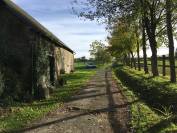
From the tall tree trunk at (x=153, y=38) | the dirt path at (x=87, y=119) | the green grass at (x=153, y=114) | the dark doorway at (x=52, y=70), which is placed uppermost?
the tall tree trunk at (x=153, y=38)

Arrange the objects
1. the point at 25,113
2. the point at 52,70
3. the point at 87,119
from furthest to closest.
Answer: the point at 52,70 → the point at 25,113 → the point at 87,119

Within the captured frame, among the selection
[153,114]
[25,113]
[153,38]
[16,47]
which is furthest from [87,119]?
[153,38]

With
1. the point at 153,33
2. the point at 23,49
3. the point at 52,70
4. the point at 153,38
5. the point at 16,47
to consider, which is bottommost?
the point at 52,70

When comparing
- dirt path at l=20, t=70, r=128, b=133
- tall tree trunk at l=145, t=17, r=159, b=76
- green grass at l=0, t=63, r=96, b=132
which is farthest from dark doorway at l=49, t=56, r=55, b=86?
dirt path at l=20, t=70, r=128, b=133

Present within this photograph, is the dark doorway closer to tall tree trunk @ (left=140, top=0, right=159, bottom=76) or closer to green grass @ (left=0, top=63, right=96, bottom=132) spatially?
tall tree trunk @ (left=140, top=0, right=159, bottom=76)

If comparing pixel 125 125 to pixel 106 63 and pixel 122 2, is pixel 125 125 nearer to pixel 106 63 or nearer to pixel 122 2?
pixel 122 2

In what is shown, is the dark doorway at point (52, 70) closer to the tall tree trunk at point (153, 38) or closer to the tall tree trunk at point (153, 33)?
the tall tree trunk at point (153, 33)

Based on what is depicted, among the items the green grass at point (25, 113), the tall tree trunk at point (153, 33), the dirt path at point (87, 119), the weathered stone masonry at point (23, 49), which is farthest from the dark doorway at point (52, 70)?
the dirt path at point (87, 119)

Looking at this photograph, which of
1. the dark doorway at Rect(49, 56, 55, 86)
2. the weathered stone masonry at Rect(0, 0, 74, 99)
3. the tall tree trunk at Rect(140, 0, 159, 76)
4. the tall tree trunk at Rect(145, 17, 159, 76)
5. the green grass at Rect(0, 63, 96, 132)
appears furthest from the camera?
the tall tree trunk at Rect(145, 17, 159, 76)

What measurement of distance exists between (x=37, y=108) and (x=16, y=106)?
4.02 ft

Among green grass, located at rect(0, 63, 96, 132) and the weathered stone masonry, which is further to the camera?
the weathered stone masonry

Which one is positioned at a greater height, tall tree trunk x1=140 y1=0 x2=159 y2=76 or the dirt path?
tall tree trunk x1=140 y1=0 x2=159 y2=76

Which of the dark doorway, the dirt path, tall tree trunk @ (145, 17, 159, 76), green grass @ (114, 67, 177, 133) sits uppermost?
tall tree trunk @ (145, 17, 159, 76)

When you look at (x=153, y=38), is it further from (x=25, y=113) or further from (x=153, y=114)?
(x=153, y=114)
